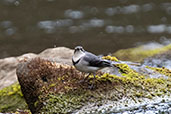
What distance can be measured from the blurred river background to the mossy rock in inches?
273

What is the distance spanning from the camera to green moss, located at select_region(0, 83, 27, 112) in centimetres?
747

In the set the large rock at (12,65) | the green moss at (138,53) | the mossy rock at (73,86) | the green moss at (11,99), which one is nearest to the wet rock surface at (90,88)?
the mossy rock at (73,86)

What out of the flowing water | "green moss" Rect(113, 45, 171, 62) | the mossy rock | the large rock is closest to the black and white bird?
the mossy rock

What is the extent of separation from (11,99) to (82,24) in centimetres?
778

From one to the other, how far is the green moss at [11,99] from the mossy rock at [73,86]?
1.59 m

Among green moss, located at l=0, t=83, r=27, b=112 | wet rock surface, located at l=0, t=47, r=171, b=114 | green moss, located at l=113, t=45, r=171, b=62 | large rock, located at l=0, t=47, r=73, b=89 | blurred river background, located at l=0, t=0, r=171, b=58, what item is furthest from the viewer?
blurred river background, located at l=0, t=0, r=171, b=58

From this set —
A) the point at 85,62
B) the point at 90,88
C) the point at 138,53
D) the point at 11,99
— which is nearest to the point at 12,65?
the point at 11,99

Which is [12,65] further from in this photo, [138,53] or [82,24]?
[82,24]

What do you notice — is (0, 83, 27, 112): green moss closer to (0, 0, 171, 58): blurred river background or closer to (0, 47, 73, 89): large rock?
(0, 47, 73, 89): large rock

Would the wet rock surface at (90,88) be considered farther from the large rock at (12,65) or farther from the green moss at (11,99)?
the large rock at (12,65)

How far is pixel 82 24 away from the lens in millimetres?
14773

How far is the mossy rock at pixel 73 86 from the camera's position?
5.29 m

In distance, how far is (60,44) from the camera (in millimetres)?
13836

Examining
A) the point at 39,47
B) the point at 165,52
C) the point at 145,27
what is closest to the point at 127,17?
the point at 145,27
